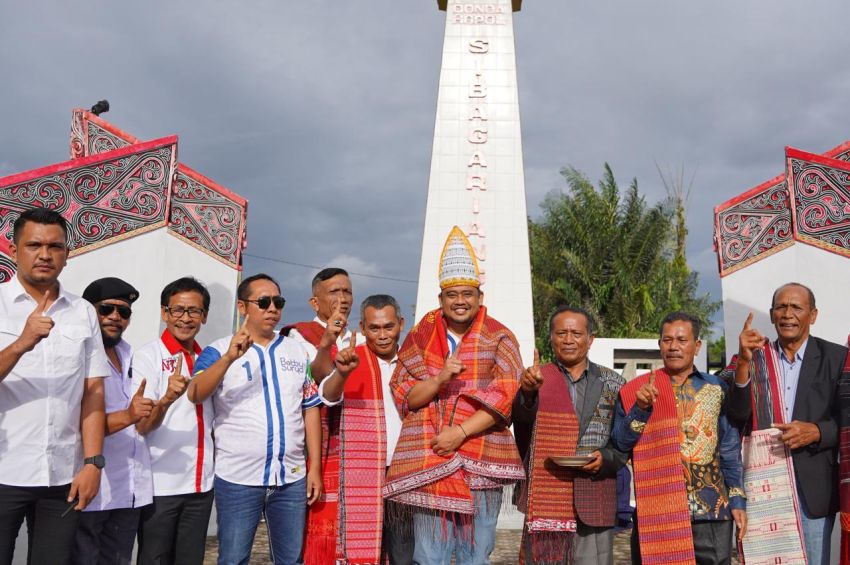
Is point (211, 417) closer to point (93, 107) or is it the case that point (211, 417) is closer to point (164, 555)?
point (164, 555)

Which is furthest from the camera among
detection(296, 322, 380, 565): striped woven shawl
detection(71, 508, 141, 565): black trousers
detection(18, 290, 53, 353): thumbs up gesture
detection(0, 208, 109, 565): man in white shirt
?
detection(296, 322, 380, 565): striped woven shawl

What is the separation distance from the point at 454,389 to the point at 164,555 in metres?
1.21

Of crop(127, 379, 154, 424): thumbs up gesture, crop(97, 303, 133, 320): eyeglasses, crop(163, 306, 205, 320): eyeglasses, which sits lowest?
crop(127, 379, 154, 424): thumbs up gesture

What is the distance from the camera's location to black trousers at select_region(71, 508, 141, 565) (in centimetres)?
244

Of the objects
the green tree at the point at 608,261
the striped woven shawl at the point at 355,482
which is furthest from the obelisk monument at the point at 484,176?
the green tree at the point at 608,261

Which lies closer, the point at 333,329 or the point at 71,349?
the point at 71,349

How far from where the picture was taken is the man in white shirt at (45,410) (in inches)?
82.0

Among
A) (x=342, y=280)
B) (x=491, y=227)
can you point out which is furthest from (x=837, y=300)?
(x=342, y=280)

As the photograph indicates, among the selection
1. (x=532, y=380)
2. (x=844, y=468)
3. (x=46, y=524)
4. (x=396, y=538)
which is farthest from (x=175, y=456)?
(x=844, y=468)

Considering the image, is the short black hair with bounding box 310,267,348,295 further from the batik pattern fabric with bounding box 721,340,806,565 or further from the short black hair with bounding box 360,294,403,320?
the batik pattern fabric with bounding box 721,340,806,565

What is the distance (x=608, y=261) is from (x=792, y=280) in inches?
361

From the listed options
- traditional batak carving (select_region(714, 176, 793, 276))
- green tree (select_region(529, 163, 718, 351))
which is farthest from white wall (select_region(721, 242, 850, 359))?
green tree (select_region(529, 163, 718, 351))

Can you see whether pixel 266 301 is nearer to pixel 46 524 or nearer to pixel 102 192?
pixel 46 524

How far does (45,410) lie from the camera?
6.96ft
